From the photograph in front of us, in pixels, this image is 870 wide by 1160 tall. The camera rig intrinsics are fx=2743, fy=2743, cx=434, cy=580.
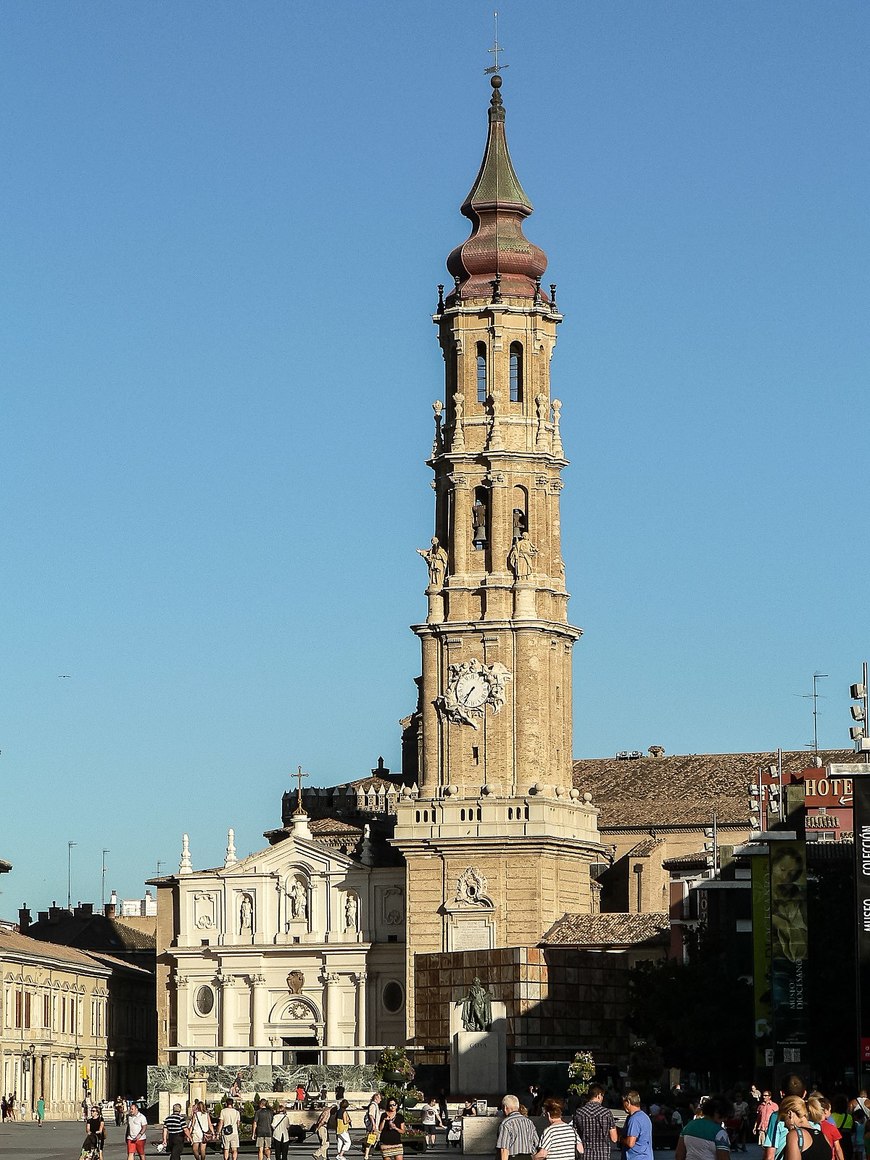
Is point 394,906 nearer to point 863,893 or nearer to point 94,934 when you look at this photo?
point 94,934

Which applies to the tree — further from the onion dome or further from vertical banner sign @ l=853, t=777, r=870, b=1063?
the onion dome

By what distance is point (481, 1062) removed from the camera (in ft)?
233

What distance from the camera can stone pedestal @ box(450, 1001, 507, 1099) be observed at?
231 ft

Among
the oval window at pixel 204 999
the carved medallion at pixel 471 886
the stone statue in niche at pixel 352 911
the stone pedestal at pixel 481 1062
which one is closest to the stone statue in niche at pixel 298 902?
the stone statue in niche at pixel 352 911

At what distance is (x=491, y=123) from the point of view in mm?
110562

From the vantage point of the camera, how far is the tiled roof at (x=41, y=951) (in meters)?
114

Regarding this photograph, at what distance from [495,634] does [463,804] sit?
6.89 metres

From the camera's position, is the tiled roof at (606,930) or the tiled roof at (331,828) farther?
the tiled roof at (331,828)

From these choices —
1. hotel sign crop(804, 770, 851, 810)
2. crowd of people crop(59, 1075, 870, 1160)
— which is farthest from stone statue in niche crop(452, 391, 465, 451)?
crowd of people crop(59, 1075, 870, 1160)

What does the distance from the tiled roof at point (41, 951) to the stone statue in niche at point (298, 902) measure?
36.2ft

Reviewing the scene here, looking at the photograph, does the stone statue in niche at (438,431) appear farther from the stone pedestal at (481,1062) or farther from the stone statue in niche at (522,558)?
the stone pedestal at (481,1062)

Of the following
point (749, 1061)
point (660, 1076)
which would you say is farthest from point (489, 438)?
point (749, 1061)

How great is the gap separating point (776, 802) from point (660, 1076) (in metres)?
12.5

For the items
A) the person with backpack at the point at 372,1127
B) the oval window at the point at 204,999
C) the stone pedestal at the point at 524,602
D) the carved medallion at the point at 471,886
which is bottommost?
the person with backpack at the point at 372,1127
